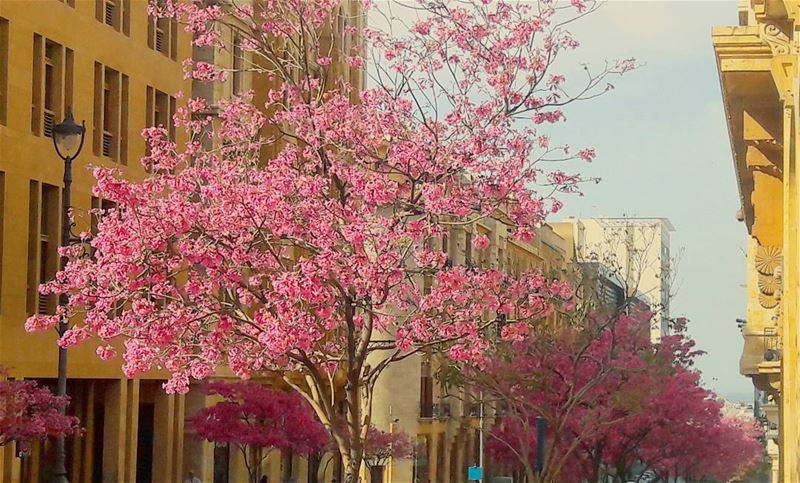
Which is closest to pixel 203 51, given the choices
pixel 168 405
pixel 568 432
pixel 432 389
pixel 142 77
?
pixel 142 77

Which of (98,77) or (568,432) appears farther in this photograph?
(568,432)

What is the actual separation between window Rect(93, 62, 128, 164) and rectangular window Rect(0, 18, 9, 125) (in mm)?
5213

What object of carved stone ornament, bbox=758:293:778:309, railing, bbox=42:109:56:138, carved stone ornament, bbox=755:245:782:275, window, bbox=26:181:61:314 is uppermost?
railing, bbox=42:109:56:138

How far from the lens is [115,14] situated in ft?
136

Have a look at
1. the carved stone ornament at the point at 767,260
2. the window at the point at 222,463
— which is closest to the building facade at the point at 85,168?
the window at the point at 222,463

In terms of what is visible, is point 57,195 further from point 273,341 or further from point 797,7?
point 797,7

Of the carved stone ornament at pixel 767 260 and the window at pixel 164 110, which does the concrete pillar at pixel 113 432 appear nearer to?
the window at pixel 164 110

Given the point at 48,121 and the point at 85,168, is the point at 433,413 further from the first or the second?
the point at 48,121

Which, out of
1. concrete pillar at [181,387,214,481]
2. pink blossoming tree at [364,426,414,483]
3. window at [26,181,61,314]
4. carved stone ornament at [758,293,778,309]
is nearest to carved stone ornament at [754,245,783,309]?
carved stone ornament at [758,293,778,309]

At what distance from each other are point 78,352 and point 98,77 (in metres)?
6.51

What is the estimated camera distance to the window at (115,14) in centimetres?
4047

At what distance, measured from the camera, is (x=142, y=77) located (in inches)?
1697

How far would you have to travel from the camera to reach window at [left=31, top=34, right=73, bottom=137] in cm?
3675

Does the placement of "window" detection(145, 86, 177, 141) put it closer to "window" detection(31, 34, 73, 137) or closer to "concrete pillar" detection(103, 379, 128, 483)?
"window" detection(31, 34, 73, 137)
